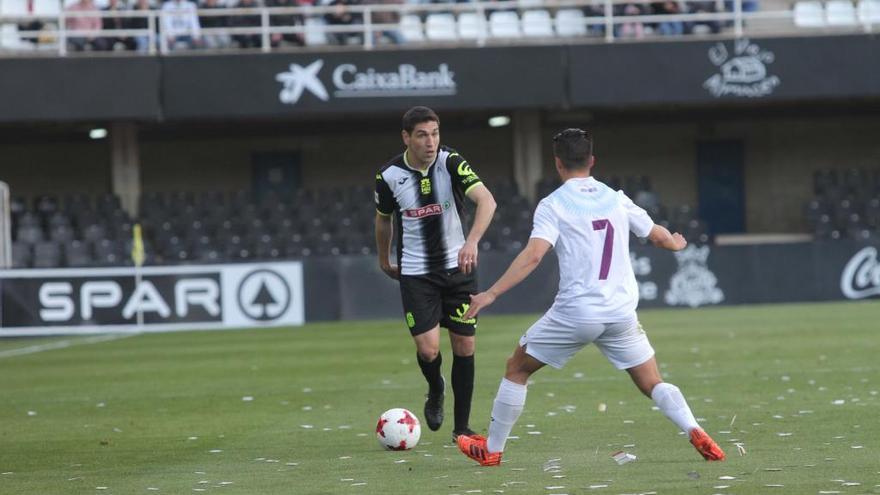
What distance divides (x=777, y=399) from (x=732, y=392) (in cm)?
81

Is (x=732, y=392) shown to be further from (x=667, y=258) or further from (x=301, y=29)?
(x=301, y=29)

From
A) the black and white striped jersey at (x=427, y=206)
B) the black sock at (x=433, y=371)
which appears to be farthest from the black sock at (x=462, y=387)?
the black and white striped jersey at (x=427, y=206)

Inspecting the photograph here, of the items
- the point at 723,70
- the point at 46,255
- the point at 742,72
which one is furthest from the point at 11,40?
the point at 742,72

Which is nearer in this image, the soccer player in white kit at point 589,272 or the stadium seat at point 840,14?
the soccer player in white kit at point 589,272

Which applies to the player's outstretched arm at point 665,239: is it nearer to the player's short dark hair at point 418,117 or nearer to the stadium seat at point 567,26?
the player's short dark hair at point 418,117

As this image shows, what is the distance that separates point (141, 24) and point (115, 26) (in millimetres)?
564

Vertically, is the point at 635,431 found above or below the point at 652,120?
below

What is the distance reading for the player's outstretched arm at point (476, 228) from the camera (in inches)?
361

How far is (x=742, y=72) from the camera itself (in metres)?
31.2

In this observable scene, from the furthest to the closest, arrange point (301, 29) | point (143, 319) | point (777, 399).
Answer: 1. point (301, 29)
2. point (143, 319)
3. point (777, 399)

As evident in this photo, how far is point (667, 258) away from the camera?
27984mm

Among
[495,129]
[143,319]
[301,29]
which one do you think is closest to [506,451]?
[143,319]

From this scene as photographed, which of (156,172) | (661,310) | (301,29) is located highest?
(301,29)

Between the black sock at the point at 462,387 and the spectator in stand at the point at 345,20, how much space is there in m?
21.7
